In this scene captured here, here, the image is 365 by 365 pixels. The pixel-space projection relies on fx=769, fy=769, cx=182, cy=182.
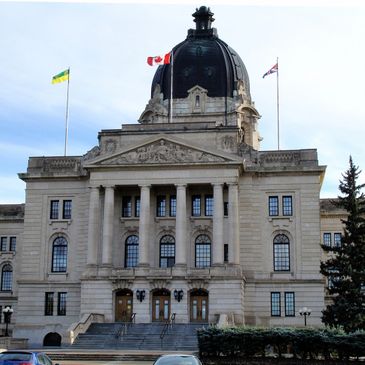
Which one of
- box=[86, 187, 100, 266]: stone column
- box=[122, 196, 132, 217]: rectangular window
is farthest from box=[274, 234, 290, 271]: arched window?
box=[86, 187, 100, 266]: stone column

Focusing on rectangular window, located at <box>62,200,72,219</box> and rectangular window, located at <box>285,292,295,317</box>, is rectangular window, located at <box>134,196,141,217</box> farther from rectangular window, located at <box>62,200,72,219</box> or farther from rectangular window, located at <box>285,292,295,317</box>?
rectangular window, located at <box>285,292,295,317</box>

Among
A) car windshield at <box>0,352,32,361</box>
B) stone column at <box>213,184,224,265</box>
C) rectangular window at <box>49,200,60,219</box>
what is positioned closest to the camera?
car windshield at <box>0,352,32,361</box>

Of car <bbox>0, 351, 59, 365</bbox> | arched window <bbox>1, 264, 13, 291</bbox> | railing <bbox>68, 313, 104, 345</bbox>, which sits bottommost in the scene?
car <bbox>0, 351, 59, 365</bbox>

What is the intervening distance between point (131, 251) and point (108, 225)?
369cm

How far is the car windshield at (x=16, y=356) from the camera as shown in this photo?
97.8 ft

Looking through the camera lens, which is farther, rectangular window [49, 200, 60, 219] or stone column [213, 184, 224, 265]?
rectangular window [49, 200, 60, 219]

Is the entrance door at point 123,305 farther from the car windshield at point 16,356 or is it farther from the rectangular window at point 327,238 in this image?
the car windshield at point 16,356

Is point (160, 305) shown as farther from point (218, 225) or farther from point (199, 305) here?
point (218, 225)

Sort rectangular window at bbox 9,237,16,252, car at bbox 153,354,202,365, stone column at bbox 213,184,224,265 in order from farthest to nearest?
Answer: rectangular window at bbox 9,237,16,252
stone column at bbox 213,184,224,265
car at bbox 153,354,202,365

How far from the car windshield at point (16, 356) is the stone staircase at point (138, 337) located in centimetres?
2655

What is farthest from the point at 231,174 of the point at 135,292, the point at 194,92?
the point at 194,92

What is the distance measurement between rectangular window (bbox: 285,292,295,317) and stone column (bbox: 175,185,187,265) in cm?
959

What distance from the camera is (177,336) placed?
2325 inches

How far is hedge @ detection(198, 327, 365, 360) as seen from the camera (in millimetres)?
40312
